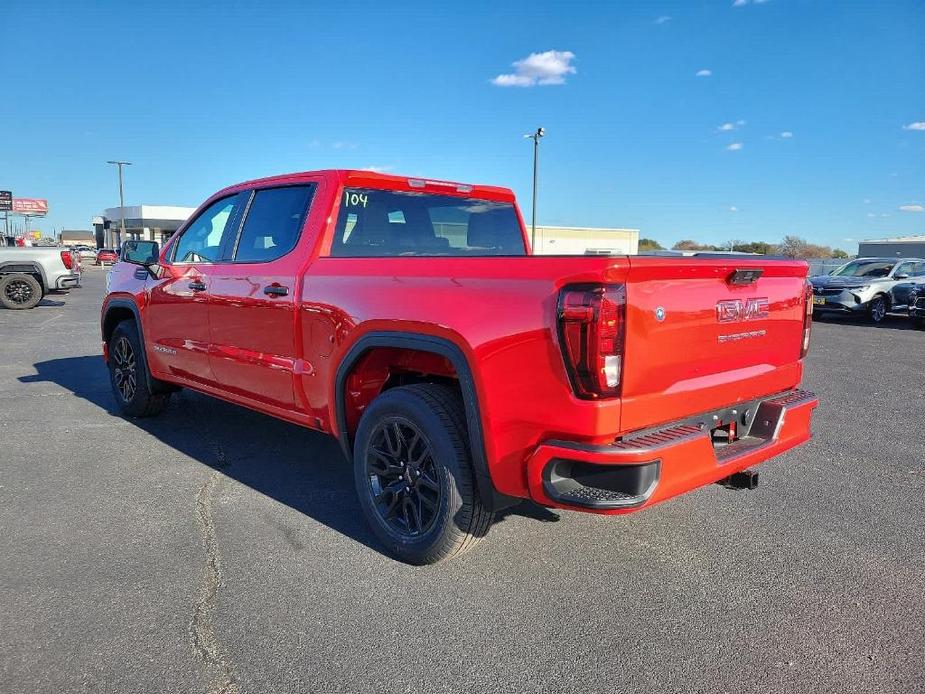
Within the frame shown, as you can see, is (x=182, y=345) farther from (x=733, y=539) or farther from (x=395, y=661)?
(x=733, y=539)

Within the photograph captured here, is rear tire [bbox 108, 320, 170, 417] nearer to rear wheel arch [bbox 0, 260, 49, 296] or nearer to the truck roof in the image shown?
the truck roof

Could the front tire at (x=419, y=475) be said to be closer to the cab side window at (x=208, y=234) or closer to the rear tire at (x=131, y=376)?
the cab side window at (x=208, y=234)

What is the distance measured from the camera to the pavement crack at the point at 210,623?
2.41 metres

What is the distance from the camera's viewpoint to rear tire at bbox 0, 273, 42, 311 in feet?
52.7

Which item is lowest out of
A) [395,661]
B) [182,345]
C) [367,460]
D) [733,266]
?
[395,661]

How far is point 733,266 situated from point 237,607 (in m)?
2.57

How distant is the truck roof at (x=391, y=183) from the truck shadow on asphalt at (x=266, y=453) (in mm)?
1902

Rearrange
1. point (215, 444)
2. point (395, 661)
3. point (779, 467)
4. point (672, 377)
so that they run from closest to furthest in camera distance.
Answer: point (395, 661), point (672, 377), point (779, 467), point (215, 444)

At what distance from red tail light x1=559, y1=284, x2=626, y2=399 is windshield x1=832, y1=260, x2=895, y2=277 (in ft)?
60.0

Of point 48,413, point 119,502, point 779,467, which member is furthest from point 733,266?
point 48,413

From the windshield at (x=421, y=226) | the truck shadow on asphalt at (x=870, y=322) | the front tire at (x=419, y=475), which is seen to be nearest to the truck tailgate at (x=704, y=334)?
the front tire at (x=419, y=475)

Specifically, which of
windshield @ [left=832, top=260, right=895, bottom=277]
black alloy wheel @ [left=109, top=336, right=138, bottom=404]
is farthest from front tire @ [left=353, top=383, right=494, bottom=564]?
windshield @ [left=832, top=260, right=895, bottom=277]

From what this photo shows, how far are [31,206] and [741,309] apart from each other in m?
104

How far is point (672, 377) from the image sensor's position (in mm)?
2729
